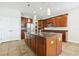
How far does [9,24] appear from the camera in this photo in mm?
2680

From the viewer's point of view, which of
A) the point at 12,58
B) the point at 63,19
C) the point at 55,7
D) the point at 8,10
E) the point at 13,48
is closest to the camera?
the point at 12,58

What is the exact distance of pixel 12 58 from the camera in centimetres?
217

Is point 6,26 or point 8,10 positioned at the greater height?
point 8,10

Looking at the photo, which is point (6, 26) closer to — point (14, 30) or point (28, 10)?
point (14, 30)

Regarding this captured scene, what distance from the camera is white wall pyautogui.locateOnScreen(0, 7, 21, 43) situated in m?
2.46

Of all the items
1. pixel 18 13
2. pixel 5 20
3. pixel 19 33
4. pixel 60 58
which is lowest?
pixel 60 58

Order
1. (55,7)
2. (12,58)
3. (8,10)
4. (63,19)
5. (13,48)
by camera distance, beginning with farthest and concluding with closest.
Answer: (63,19) < (13,48) < (8,10) < (55,7) < (12,58)

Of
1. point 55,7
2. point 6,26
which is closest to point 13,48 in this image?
point 6,26

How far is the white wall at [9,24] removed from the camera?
2.46 m

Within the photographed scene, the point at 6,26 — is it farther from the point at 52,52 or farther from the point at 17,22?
the point at 52,52

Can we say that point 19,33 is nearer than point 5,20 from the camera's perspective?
No

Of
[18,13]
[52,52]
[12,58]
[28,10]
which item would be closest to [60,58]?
[52,52]

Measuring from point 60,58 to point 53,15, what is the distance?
1236mm

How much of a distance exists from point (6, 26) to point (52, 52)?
146cm
